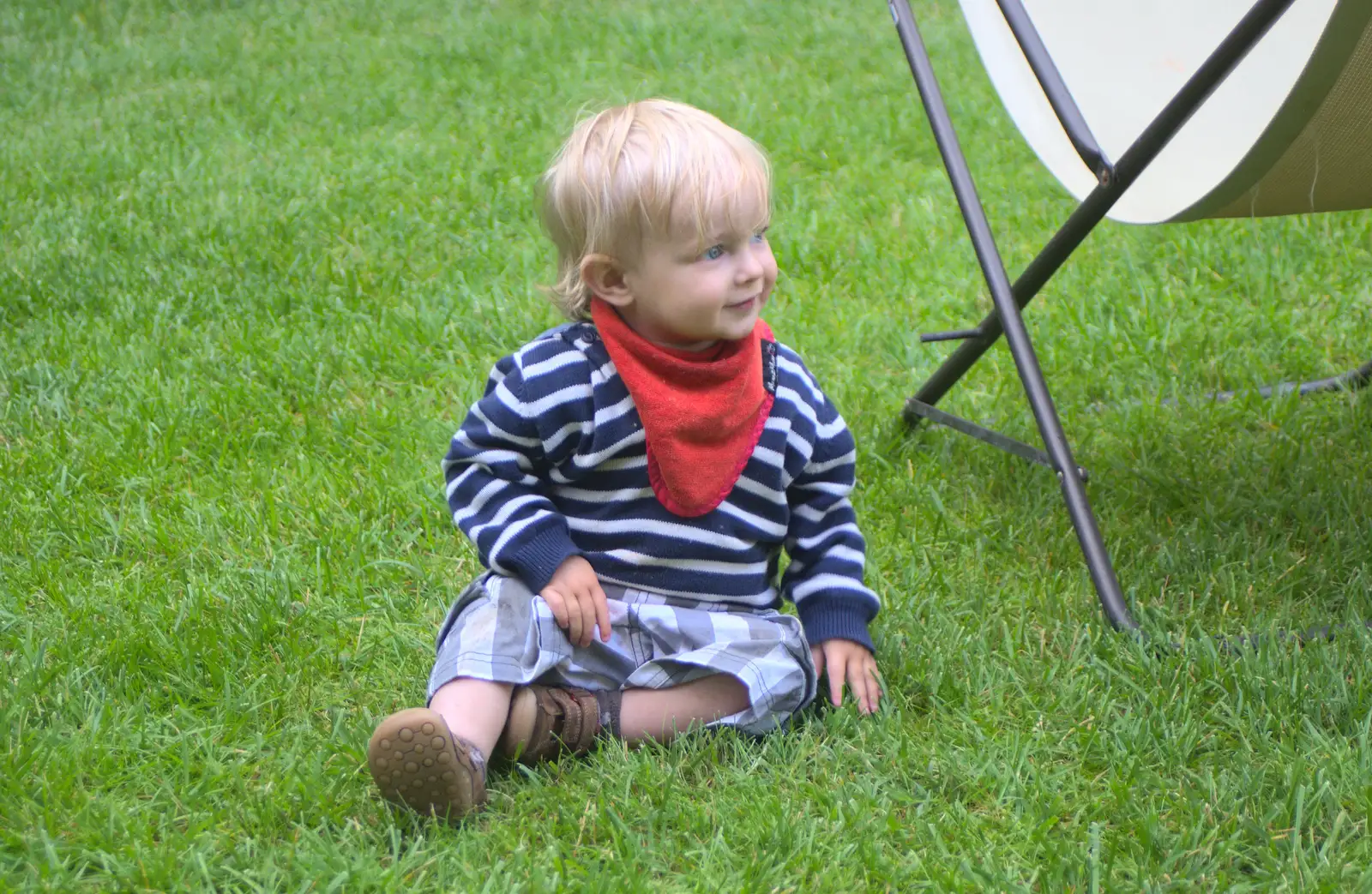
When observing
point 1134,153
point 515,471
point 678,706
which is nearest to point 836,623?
point 678,706

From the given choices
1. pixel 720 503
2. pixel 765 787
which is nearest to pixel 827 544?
pixel 720 503

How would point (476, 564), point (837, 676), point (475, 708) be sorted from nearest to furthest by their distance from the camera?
point (475, 708) → point (837, 676) → point (476, 564)

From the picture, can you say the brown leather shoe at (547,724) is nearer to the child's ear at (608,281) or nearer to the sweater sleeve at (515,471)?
the sweater sleeve at (515,471)

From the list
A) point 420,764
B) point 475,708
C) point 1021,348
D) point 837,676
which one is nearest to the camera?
point 420,764

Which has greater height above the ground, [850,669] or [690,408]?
[690,408]

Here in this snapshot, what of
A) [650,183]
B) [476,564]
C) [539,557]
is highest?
[650,183]

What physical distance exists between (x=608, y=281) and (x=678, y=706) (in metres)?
0.54

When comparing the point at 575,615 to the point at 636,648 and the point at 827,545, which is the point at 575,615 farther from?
the point at 827,545

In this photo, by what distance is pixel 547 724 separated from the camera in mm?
1765

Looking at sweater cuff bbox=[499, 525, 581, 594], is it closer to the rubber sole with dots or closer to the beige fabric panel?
the rubber sole with dots

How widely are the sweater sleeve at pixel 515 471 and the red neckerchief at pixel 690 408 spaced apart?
74 millimetres

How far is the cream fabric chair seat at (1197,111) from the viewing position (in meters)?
2.01

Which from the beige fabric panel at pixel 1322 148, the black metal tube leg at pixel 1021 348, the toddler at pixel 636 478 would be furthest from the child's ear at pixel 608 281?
the beige fabric panel at pixel 1322 148

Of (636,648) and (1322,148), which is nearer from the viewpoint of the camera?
(636,648)
